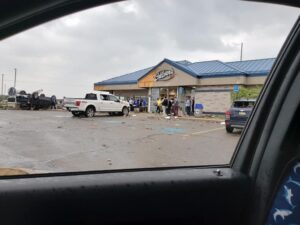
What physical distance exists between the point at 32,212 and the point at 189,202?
1.09 m

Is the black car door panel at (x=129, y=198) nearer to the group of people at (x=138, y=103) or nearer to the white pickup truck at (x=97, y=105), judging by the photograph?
the white pickup truck at (x=97, y=105)

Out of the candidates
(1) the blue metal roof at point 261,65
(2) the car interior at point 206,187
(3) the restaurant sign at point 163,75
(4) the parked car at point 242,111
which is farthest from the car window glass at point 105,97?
(2) the car interior at point 206,187

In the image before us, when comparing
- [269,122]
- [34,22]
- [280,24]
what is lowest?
[269,122]

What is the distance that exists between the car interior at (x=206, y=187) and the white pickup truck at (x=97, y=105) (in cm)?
1941

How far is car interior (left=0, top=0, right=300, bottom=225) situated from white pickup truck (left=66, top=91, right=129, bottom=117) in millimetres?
19415

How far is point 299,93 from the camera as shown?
2393mm

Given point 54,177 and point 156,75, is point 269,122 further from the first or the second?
point 156,75

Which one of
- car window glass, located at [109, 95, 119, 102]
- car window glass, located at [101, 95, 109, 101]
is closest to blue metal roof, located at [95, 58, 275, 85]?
car window glass, located at [101, 95, 109, 101]

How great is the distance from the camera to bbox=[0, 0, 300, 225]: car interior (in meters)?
2.23

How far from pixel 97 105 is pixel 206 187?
72.3 ft

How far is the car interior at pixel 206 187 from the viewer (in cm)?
223

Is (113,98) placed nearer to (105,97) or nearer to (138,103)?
(105,97)


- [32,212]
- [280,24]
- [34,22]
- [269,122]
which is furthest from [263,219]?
[34,22]

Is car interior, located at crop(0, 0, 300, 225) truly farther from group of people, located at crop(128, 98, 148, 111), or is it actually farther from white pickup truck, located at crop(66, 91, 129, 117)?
group of people, located at crop(128, 98, 148, 111)
